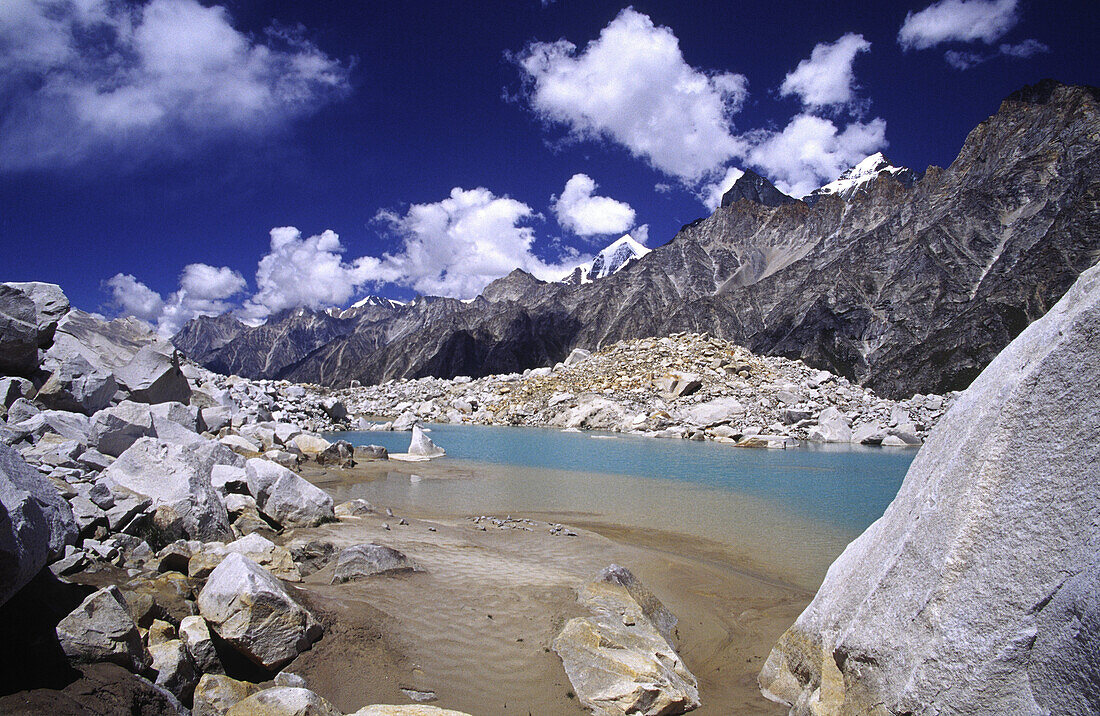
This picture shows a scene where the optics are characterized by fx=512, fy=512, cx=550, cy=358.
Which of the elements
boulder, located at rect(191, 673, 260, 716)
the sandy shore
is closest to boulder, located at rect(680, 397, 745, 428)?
the sandy shore

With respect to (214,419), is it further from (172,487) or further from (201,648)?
(201,648)

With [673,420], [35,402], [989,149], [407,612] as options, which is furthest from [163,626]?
[989,149]

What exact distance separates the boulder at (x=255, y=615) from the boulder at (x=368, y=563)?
6.92 feet

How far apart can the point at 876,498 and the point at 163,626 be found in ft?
64.7

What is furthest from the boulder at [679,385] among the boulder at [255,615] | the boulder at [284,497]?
the boulder at [255,615]

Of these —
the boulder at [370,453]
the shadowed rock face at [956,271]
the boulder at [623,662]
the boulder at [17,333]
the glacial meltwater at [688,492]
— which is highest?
the shadowed rock face at [956,271]

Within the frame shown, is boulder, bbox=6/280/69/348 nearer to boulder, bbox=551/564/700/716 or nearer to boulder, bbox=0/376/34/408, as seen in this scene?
boulder, bbox=0/376/34/408

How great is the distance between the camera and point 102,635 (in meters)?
3.83

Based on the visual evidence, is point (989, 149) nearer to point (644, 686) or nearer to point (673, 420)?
point (673, 420)

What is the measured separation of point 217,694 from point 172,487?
490 cm

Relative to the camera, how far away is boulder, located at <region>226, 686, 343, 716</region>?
12.0ft

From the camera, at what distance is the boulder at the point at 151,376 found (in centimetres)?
1614

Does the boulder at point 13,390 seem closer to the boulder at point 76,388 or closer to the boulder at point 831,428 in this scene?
the boulder at point 76,388

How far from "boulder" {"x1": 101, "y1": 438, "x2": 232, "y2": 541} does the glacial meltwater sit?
266 inches
